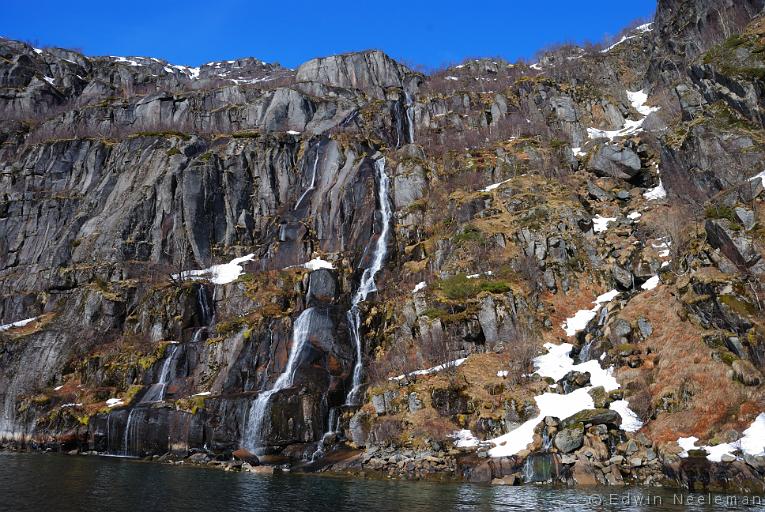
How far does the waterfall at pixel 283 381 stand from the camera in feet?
144

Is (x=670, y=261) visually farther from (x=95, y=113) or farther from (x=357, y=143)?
(x=95, y=113)

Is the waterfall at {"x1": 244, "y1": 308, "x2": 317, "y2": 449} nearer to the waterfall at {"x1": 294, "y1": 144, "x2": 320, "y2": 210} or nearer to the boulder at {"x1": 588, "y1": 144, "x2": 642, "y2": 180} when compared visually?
the waterfall at {"x1": 294, "y1": 144, "x2": 320, "y2": 210}

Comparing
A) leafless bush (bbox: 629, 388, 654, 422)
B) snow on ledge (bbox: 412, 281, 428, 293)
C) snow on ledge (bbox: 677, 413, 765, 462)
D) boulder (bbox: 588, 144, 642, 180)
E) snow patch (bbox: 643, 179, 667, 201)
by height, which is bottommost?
snow on ledge (bbox: 677, 413, 765, 462)

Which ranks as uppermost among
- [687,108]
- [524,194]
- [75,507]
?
[687,108]

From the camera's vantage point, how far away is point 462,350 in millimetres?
47188

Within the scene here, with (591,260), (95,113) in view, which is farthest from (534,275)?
(95,113)

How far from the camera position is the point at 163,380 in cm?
5284

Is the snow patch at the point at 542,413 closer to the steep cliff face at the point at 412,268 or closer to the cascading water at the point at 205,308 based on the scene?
the steep cliff face at the point at 412,268

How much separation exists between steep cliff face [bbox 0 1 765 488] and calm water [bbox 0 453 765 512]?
14.0 feet

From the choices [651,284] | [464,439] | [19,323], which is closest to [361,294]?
[464,439]

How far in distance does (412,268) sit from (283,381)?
65.9ft

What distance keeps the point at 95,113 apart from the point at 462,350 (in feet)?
308

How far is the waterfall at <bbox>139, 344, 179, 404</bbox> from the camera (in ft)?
167

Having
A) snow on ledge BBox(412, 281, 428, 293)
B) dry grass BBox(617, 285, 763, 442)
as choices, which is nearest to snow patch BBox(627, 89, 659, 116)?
snow on ledge BBox(412, 281, 428, 293)
